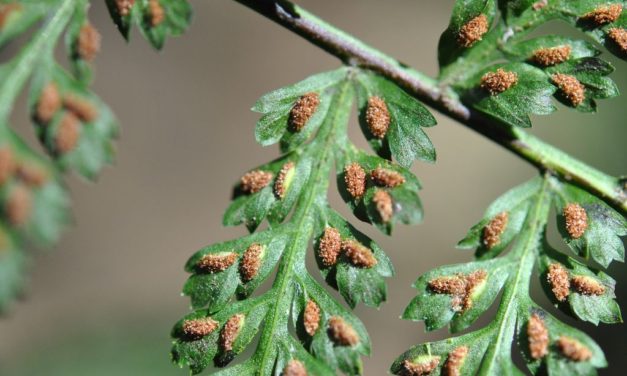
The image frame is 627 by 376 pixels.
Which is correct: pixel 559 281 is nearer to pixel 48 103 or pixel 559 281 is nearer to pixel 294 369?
pixel 294 369

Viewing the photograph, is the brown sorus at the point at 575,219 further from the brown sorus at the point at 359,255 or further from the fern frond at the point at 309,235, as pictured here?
the brown sorus at the point at 359,255

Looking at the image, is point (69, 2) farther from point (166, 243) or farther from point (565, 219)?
point (166, 243)

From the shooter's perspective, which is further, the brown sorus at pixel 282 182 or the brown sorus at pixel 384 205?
the brown sorus at pixel 282 182

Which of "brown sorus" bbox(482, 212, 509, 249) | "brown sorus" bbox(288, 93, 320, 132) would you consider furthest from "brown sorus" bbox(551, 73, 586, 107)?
"brown sorus" bbox(288, 93, 320, 132)

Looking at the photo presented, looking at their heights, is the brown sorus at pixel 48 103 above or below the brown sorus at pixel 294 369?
above

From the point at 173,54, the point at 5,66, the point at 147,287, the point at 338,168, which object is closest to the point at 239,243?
the point at 338,168

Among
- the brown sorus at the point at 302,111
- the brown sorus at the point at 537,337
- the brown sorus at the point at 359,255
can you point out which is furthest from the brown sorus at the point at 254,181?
the brown sorus at the point at 537,337
